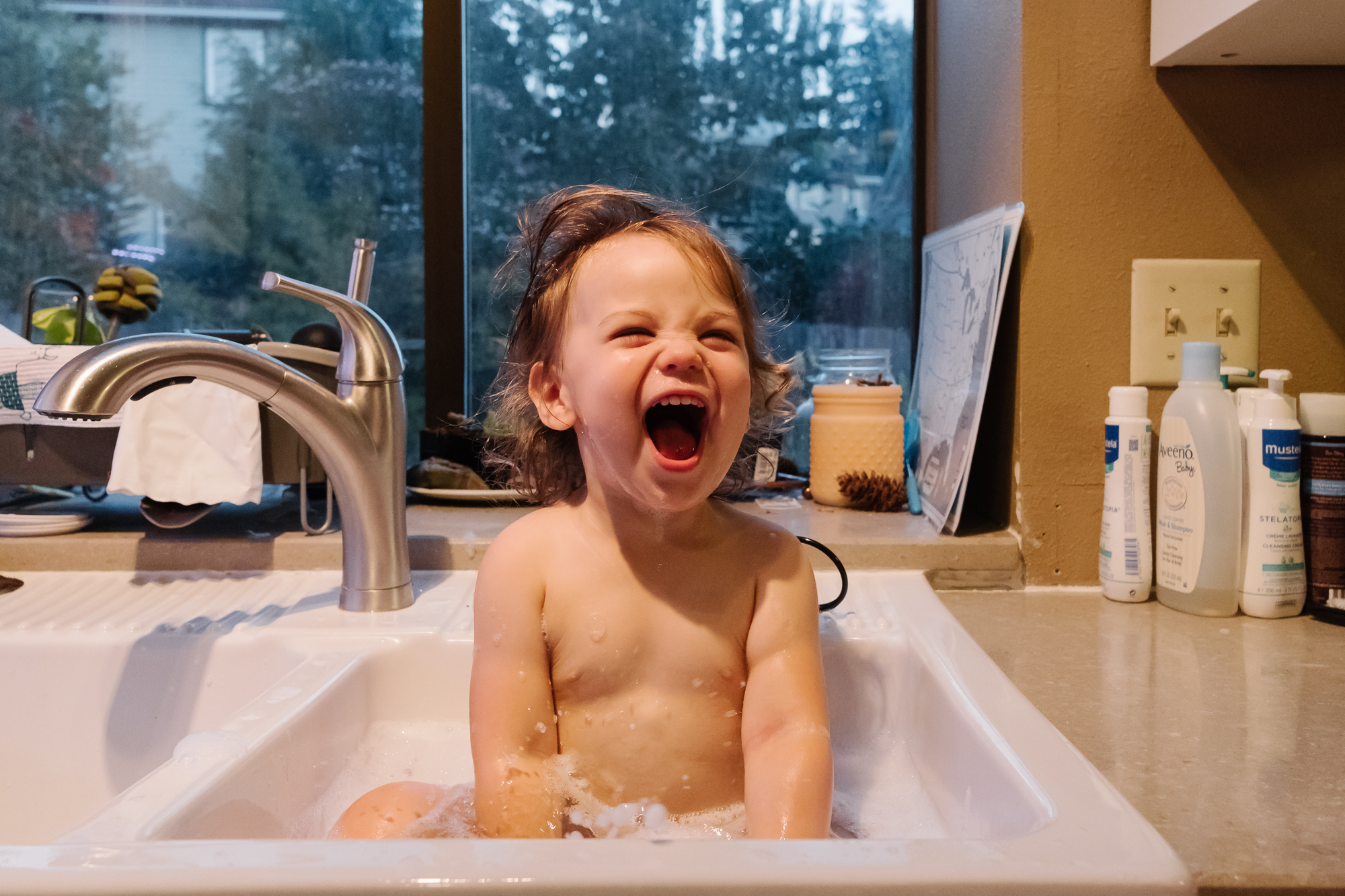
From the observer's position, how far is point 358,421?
964 mm

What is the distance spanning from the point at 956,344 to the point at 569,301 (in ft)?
1.99

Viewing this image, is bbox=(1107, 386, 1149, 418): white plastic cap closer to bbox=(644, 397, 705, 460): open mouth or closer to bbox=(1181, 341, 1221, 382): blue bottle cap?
bbox=(1181, 341, 1221, 382): blue bottle cap

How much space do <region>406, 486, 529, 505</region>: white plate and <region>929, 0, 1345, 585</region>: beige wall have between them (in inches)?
→ 26.3

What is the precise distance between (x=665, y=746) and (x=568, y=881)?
33cm

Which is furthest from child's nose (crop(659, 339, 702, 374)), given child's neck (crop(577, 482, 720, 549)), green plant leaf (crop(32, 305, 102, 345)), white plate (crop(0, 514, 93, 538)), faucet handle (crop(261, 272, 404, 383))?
green plant leaf (crop(32, 305, 102, 345))

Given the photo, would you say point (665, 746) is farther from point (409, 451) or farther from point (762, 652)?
point (409, 451)

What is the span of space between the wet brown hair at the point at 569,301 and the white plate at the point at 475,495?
1.01 ft

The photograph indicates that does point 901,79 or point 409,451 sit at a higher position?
point 901,79

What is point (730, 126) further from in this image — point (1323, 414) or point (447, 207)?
point (1323, 414)

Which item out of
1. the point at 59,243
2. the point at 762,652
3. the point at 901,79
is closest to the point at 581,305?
the point at 762,652

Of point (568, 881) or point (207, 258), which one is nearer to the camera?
point (568, 881)

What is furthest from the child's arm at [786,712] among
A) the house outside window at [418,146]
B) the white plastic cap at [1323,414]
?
the house outside window at [418,146]

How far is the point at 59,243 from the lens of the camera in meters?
1.65

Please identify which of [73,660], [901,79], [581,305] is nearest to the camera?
[581,305]
